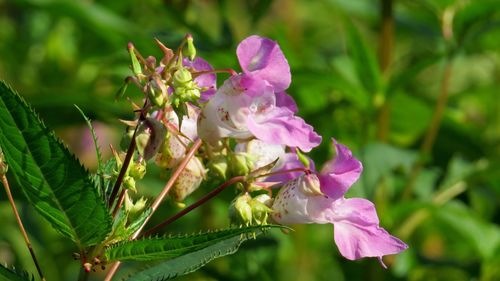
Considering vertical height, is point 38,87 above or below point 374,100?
below

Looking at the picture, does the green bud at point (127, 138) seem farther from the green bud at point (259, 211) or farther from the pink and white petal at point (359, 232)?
the pink and white petal at point (359, 232)

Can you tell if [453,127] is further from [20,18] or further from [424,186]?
[20,18]

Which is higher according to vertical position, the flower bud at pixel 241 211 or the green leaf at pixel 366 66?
the flower bud at pixel 241 211

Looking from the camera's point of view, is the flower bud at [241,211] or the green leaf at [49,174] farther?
the flower bud at [241,211]

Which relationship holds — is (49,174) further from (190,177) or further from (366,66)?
(366,66)

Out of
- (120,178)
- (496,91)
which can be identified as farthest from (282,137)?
(496,91)

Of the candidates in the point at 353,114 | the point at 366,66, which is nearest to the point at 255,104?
the point at 366,66

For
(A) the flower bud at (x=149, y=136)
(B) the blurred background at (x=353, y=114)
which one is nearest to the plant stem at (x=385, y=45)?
(B) the blurred background at (x=353, y=114)

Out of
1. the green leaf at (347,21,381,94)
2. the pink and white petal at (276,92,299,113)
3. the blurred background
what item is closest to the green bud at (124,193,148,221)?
the pink and white petal at (276,92,299,113)
